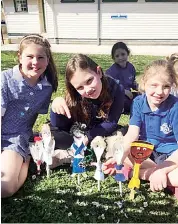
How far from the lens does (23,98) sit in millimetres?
2178

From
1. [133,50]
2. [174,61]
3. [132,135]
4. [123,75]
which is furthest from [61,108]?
[133,50]

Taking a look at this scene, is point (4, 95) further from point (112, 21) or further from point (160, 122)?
point (112, 21)

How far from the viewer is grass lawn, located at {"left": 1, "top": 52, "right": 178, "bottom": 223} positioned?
1.69 metres

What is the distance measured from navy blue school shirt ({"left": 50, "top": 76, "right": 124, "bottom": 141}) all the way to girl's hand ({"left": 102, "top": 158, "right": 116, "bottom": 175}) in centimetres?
46

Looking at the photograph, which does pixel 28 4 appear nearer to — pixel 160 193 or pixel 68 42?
pixel 68 42

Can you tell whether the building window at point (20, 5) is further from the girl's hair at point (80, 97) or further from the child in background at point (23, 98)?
the girl's hair at point (80, 97)

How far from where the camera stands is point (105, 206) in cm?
176

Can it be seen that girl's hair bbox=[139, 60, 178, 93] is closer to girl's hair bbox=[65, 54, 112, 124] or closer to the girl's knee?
girl's hair bbox=[65, 54, 112, 124]

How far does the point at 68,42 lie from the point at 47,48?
10.5m

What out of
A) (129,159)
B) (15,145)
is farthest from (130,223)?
(15,145)

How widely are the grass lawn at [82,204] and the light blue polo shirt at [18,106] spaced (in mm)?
289

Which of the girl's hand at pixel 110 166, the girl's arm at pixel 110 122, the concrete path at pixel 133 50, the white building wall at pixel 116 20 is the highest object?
the white building wall at pixel 116 20

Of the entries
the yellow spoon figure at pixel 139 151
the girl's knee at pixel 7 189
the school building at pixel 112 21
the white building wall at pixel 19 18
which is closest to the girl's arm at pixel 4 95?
the girl's knee at pixel 7 189

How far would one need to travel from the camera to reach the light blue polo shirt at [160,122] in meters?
2.03
